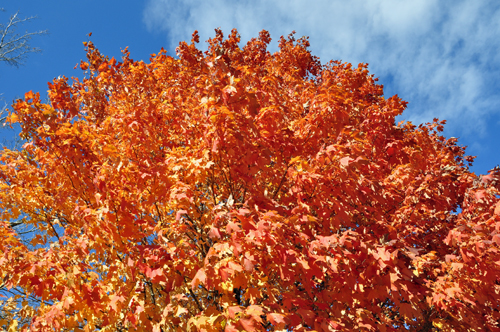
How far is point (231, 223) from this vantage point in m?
2.78

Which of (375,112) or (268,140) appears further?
(375,112)

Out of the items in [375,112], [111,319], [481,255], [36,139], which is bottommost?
[111,319]

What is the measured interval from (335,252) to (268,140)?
189 centimetres

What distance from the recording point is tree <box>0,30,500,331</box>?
325cm

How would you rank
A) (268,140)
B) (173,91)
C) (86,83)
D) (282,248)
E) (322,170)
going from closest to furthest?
(282,248), (322,170), (268,140), (173,91), (86,83)

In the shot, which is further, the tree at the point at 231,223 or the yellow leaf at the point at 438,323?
the yellow leaf at the point at 438,323

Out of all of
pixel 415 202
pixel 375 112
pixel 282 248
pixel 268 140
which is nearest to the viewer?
pixel 282 248

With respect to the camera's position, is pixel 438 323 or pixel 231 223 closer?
pixel 231 223

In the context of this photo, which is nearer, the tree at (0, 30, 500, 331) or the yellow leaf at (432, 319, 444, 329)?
the tree at (0, 30, 500, 331)

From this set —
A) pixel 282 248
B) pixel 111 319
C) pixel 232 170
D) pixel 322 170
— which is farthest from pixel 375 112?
pixel 111 319

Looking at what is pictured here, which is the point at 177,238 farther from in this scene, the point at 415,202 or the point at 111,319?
the point at 415,202

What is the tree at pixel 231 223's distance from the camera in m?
3.25

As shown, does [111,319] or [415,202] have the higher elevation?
[415,202]

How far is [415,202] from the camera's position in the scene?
201 inches
